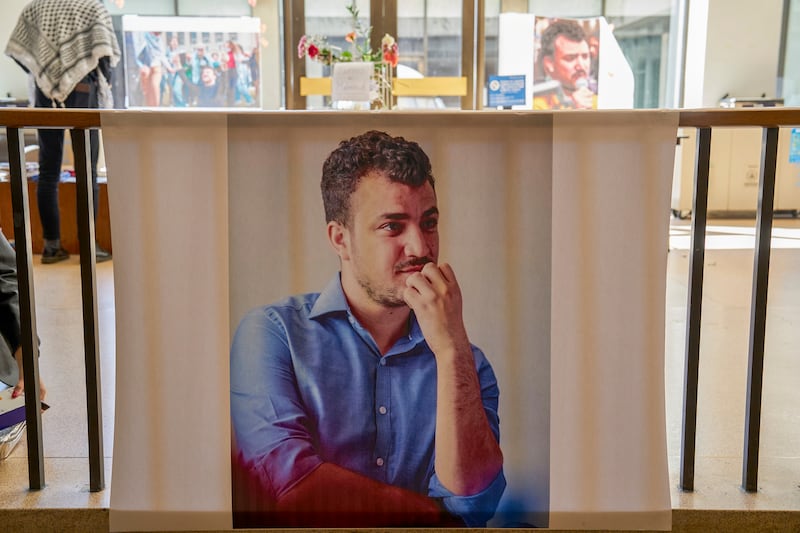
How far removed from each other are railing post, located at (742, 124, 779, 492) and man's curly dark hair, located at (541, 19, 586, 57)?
585 centimetres

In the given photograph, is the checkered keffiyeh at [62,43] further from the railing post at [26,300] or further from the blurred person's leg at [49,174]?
the railing post at [26,300]

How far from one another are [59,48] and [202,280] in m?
3.11

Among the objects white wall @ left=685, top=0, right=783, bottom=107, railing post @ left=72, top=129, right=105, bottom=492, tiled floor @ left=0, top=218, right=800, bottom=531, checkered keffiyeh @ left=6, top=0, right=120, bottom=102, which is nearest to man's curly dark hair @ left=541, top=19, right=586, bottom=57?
white wall @ left=685, top=0, right=783, bottom=107

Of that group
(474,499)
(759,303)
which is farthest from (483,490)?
(759,303)

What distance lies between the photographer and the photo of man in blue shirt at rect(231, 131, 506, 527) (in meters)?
1.42

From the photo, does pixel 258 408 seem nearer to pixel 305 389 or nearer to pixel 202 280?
pixel 305 389

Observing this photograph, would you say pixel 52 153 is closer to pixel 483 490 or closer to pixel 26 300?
pixel 26 300

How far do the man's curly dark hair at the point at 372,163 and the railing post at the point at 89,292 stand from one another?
47 cm

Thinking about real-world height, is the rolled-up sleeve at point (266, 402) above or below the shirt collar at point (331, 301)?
below

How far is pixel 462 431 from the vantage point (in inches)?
57.3

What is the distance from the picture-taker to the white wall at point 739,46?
691cm

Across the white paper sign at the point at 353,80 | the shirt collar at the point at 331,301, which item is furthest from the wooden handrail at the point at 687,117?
the white paper sign at the point at 353,80

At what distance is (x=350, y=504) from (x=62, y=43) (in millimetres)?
3372

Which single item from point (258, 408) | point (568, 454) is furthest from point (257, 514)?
point (568, 454)
